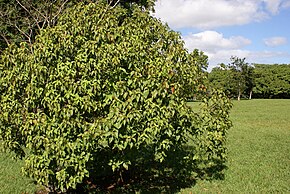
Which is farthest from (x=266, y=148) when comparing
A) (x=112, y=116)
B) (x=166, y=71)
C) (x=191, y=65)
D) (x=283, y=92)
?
(x=283, y=92)

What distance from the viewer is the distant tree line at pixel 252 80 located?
2194 inches

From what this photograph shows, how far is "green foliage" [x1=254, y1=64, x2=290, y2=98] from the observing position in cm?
6397

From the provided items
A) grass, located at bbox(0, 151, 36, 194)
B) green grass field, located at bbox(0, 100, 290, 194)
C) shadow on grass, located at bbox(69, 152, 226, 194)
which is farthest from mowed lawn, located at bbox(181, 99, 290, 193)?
grass, located at bbox(0, 151, 36, 194)

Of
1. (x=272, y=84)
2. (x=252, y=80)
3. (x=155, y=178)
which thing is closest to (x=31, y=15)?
(x=155, y=178)

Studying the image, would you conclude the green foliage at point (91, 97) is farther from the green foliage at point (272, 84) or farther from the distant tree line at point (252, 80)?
the green foliage at point (272, 84)

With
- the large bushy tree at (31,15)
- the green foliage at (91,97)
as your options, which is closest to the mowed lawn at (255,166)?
the green foliage at (91,97)

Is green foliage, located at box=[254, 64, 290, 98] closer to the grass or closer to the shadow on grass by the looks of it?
the shadow on grass

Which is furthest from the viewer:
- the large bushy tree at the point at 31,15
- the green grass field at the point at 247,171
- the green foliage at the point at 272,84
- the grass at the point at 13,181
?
the green foliage at the point at 272,84

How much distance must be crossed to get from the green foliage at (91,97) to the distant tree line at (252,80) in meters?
50.9

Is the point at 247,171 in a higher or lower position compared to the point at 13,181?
higher

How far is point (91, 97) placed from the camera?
5.43 m

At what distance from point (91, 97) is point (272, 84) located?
64.1 meters

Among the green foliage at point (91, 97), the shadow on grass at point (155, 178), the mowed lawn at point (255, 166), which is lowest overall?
the shadow on grass at point (155, 178)

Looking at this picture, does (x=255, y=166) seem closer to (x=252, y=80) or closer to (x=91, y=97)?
(x=91, y=97)
